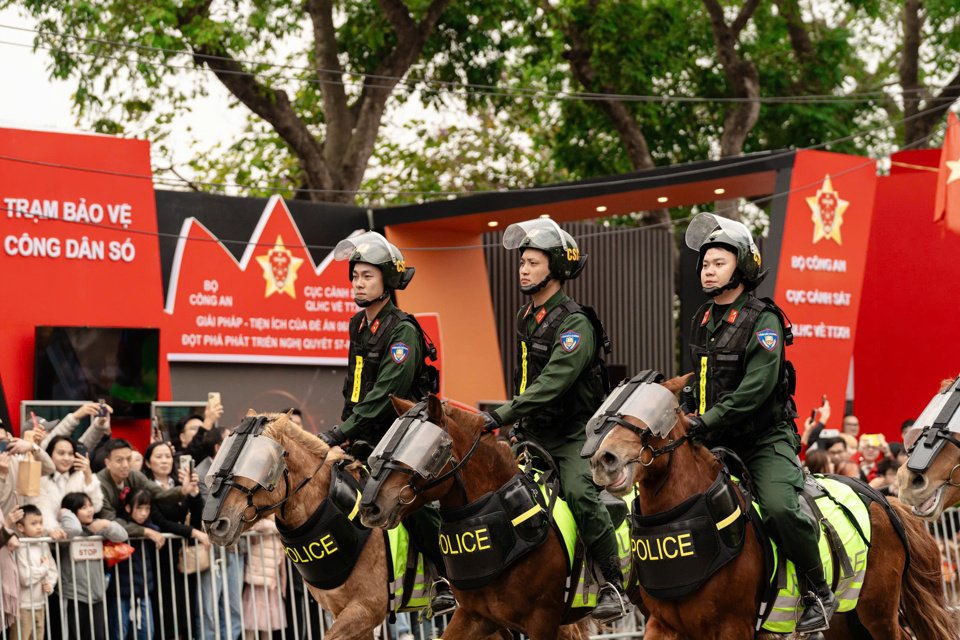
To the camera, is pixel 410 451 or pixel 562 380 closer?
pixel 410 451

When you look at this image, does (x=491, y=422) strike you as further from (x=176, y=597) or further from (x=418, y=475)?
(x=176, y=597)

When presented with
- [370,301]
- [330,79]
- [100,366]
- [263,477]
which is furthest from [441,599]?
[330,79]

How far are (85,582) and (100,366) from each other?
6.42 meters

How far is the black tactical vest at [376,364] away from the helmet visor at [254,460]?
865 millimetres

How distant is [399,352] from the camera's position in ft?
26.1

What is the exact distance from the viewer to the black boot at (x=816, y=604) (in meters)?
6.82

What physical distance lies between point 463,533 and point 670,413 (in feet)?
4.64

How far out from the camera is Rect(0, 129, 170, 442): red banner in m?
14.9

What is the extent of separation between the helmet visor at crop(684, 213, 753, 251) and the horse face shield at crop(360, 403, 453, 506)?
1.83m

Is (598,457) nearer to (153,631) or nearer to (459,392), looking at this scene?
(153,631)

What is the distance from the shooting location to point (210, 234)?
664 inches

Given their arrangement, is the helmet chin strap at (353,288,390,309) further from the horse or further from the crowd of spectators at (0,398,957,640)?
the crowd of spectators at (0,398,957,640)

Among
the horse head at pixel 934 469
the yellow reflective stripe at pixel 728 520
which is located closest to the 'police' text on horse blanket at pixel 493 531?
the yellow reflective stripe at pixel 728 520

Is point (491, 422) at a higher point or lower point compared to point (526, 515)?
higher
